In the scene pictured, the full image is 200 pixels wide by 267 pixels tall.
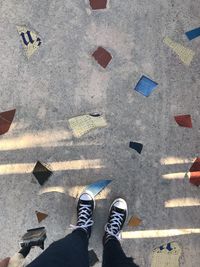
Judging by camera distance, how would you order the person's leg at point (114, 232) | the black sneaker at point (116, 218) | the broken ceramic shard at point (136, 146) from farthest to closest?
the broken ceramic shard at point (136, 146) → the black sneaker at point (116, 218) → the person's leg at point (114, 232)

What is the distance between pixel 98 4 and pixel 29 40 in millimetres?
533

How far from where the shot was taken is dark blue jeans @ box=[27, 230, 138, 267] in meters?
2.10

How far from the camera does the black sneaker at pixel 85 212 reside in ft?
9.03

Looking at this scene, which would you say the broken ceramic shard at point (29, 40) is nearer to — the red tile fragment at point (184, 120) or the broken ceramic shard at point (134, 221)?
the red tile fragment at point (184, 120)

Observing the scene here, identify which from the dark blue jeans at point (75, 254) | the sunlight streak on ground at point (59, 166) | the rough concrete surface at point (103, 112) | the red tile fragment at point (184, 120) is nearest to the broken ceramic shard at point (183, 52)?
the rough concrete surface at point (103, 112)

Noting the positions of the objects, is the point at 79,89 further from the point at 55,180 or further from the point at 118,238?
the point at 118,238

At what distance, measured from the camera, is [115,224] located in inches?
109

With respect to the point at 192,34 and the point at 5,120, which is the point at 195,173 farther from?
the point at 5,120

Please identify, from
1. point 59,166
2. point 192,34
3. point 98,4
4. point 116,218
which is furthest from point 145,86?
point 116,218

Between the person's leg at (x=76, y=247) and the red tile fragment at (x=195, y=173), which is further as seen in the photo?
the red tile fragment at (x=195, y=173)

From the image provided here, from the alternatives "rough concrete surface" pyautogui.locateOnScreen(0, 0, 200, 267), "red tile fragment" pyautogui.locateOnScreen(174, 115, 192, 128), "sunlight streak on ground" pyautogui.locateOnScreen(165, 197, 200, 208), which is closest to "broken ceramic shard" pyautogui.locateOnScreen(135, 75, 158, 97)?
"rough concrete surface" pyautogui.locateOnScreen(0, 0, 200, 267)

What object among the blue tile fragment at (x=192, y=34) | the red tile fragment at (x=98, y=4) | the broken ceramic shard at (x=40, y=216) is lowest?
the broken ceramic shard at (x=40, y=216)

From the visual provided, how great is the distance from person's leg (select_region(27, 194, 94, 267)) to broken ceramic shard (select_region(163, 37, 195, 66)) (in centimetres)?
112

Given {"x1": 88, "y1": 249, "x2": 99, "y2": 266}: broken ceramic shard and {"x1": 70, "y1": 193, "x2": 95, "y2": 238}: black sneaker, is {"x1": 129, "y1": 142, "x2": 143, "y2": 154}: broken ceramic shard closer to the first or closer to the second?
{"x1": 70, "y1": 193, "x2": 95, "y2": 238}: black sneaker
